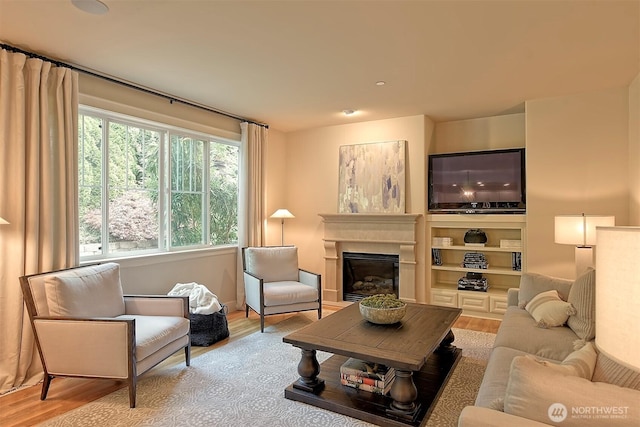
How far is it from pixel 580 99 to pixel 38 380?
569cm

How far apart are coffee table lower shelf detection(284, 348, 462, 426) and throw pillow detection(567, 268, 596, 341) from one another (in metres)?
0.94

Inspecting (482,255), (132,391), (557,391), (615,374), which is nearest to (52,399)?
(132,391)

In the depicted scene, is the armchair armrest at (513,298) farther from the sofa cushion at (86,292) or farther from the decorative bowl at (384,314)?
the sofa cushion at (86,292)

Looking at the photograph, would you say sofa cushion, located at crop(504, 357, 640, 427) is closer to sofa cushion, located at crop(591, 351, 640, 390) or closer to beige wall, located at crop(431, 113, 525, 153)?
sofa cushion, located at crop(591, 351, 640, 390)

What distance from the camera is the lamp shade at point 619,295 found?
77 centimetres

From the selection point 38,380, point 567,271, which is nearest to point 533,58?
point 567,271

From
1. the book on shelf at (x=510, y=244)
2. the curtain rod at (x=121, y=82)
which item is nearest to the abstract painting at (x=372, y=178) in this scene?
the book on shelf at (x=510, y=244)

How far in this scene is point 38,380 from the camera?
9.32ft

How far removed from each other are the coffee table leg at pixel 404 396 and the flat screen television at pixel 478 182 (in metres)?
3.10

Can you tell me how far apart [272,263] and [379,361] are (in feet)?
8.75

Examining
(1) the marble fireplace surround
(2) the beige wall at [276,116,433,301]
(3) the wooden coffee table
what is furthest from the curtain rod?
(3) the wooden coffee table

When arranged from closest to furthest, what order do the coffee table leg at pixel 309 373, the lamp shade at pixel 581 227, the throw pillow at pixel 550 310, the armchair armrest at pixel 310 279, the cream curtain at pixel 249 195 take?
the coffee table leg at pixel 309 373 < the throw pillow at pixel 550 310 < the lamp shade at pixel 581 227 < the armchair armrest at pixel 310 279 < the cream curtain at pixel 249 195

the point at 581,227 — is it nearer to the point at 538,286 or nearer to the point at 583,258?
the point at 583,258

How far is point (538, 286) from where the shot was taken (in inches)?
124
